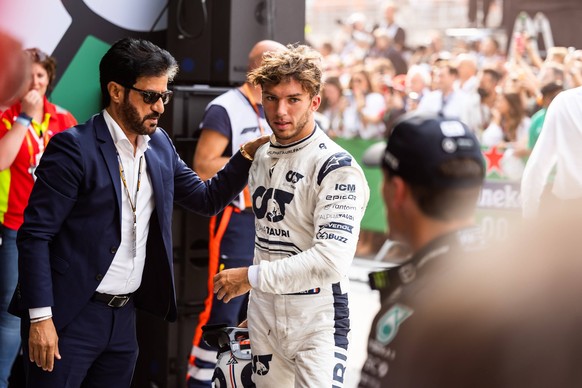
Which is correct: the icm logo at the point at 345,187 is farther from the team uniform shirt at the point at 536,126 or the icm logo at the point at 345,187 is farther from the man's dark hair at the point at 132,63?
the team uniform shirt at the point at 536,126

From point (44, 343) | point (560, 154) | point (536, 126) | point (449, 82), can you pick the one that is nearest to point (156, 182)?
point (44, 343)

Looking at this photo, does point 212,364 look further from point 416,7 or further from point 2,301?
point 416,7

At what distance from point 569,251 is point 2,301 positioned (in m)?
3.56

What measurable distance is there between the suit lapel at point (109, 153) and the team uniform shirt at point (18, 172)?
56.3 inches

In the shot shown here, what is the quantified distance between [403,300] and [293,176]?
155cm

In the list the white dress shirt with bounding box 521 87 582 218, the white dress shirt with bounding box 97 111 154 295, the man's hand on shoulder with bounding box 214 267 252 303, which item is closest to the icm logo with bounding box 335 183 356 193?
the man's hand on shoulder with bounding box 214 267 252 303

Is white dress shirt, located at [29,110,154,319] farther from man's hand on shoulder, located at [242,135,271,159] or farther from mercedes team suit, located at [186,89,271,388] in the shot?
mercedes team suit, located at [186,89,271,388]

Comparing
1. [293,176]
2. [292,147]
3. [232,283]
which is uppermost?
[292,147]

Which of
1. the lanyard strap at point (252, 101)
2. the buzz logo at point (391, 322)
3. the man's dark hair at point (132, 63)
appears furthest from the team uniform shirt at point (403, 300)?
the lanyard strap at point (252, 101)

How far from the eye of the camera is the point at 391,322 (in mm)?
1927

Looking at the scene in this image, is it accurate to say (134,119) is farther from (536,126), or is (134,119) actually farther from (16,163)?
(536,126)

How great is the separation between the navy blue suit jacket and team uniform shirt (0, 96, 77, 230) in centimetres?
137

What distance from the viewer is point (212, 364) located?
500 cm

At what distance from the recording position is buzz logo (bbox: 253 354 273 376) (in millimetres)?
3453
